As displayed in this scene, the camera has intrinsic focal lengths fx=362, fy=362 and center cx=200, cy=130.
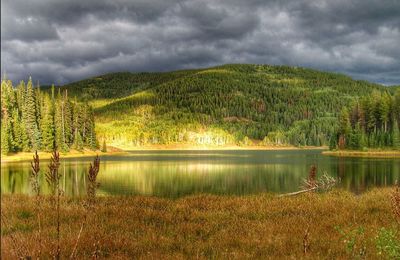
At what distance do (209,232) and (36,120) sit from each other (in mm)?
106750

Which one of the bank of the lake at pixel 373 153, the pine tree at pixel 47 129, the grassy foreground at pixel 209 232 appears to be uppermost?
the pine tree at pixel 47 129

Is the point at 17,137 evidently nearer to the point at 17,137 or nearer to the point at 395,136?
the point at 17,137

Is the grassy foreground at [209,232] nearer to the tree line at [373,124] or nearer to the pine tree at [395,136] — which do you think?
the pine tree at [395,136]

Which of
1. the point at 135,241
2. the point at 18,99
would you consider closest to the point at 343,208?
the point at 135,241

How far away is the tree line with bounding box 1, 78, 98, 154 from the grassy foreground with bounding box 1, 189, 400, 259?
73.9 meters

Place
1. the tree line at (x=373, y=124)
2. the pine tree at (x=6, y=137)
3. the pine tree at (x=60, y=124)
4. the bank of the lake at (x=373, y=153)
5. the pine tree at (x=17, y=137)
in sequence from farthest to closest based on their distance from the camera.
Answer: the tree line at (x=373, y=124)
the bank of the lake at (x=373, y=153)
the pine tree at (x=60, y=124)
the pine tree at (x=17, y=137)
the pine tree at (x=6, y=137)

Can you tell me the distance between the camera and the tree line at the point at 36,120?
88.4 m

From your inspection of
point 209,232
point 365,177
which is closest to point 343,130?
point 365,177

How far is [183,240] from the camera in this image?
11.0 meters

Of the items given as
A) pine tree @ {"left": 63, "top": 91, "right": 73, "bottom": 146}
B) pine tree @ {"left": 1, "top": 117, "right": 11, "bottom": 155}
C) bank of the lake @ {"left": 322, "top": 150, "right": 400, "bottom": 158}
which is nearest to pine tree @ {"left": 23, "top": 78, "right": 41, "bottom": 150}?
pine tree @ {"left": 1, "top": 117, "right": 11, "bottom": 155}

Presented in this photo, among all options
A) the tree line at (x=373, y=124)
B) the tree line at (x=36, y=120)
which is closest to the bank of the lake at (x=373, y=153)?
the tree line at (x=373, y=124)

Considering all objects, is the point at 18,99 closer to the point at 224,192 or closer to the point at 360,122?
the point at 224,192

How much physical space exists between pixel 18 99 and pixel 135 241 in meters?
111

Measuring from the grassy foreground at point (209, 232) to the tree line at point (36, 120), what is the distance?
73.9 m
